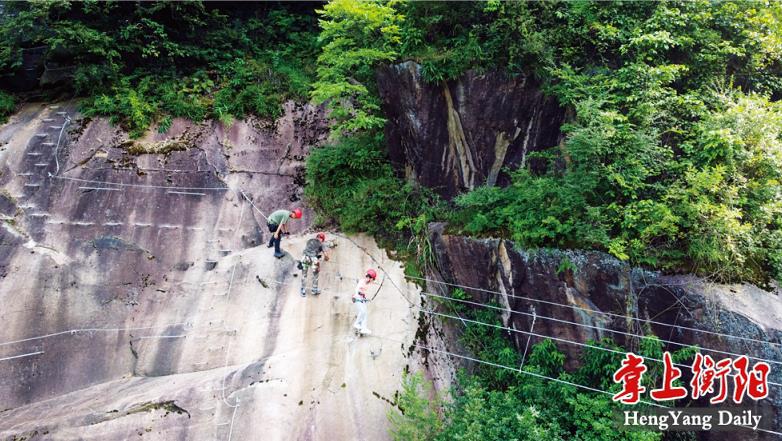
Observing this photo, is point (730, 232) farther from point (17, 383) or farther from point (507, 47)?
point (17, 383)

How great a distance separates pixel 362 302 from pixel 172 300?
4.30 m

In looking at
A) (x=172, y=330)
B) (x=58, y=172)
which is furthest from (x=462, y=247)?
(x=58, y=172)

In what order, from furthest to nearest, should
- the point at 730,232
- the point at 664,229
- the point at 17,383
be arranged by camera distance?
1. the point at 17,383
2. the point at 664,229
3. the point at 730,232

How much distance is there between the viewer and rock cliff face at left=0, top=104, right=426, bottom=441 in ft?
28.7

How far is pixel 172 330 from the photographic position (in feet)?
32.0

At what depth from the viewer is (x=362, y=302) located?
920 cm

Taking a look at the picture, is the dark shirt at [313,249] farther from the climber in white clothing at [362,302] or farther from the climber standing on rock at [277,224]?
the climber in white clothing at [362,302]

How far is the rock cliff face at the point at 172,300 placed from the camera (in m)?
8.73

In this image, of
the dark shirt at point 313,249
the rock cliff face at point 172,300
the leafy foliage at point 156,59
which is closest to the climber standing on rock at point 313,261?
the dark shirt at point 313,249

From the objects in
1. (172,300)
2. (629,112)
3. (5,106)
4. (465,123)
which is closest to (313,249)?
(172,300)

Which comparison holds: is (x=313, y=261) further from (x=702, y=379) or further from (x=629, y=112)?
(x=702, y=379)

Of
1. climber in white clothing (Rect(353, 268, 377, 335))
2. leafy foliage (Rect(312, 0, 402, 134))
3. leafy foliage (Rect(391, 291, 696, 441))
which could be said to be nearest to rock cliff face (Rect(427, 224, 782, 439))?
leafy foliage (Rect(391, 291, 696, 441))

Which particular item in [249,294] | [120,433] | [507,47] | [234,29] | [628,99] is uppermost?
[234,29]

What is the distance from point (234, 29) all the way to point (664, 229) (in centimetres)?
1325
